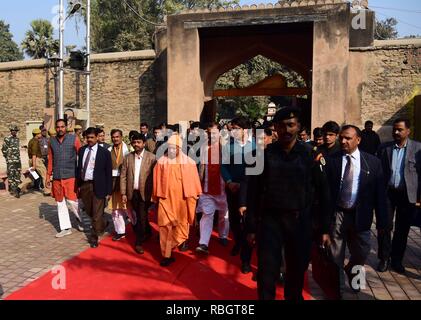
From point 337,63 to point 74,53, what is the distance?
7.43 meters

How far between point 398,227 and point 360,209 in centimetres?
124

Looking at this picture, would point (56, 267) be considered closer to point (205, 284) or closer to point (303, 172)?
point (205, 284)

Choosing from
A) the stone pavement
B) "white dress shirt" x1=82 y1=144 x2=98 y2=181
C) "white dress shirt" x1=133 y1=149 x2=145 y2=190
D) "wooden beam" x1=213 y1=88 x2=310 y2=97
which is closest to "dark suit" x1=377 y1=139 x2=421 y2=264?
the stone pavement

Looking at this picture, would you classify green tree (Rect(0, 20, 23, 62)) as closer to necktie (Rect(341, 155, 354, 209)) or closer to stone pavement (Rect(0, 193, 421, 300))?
stone pavement (Rect(0, 193, 421, 300))

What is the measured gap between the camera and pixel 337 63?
11164 millimetres

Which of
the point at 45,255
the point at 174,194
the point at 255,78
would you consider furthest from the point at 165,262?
the point at 255,78

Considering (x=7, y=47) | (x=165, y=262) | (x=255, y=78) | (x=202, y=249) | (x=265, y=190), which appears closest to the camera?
(x=265, y=190)

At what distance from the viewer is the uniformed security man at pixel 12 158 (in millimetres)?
9219

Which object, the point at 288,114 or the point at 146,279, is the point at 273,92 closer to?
the point at 146,279

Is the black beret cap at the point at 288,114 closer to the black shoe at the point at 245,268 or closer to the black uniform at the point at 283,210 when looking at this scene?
the black uniform at the point at 283,210

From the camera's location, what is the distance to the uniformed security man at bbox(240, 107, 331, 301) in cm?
310

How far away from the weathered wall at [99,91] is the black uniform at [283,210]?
38.2 ft

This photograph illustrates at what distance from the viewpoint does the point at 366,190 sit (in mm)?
3738
